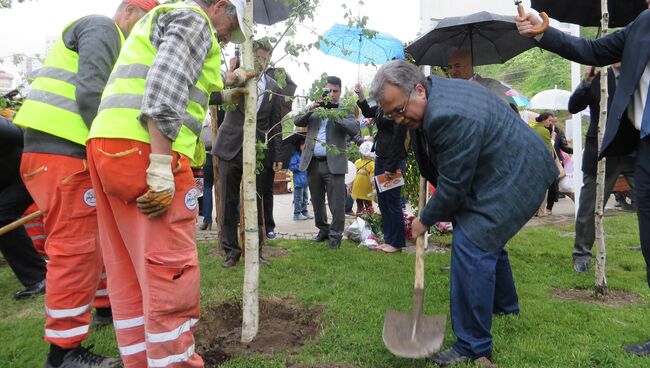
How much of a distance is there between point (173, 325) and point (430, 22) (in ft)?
16.8

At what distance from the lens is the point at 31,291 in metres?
4.43

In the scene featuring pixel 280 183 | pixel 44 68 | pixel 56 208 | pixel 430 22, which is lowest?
pixel 280 183

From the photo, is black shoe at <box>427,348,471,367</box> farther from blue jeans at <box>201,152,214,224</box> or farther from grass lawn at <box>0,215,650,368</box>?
blue jeans at <box>201,152,214,224</box>

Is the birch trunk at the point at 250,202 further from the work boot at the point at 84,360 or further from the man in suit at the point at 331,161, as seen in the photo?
the man in suit at the point at 331,161

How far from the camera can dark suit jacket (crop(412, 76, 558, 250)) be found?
2.76 m

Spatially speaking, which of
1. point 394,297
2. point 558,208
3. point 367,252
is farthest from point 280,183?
point 394,297

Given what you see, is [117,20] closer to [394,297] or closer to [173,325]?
[173,325]

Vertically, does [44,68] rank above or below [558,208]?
above

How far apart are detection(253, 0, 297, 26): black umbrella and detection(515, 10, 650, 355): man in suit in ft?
6.79

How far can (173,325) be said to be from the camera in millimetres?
2266

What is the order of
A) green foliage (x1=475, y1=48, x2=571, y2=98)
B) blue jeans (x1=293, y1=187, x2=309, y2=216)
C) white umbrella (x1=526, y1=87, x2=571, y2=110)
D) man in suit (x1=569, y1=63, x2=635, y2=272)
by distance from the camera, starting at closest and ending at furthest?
man in suit (x1=569, y1=63, x2=635, y2=272) < blue jeans (x1=293, y1=187, x2=309, y2=216) < white umbrella (x1=526, y1=87, x2=571, y2=110) < green foliage (x1=475, y1=48, x2=571, y2=98)

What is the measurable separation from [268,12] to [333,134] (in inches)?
101

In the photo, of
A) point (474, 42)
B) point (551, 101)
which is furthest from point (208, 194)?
point (551, 101)

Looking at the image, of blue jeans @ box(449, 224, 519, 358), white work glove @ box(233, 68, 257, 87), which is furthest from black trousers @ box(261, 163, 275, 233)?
blue jeans @ box(449, 224, 519, 358)
